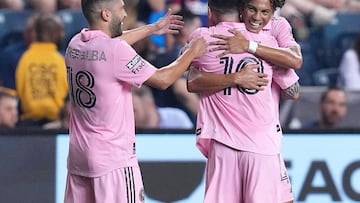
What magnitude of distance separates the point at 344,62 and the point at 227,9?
4.79m

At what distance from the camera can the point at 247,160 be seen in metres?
6.74

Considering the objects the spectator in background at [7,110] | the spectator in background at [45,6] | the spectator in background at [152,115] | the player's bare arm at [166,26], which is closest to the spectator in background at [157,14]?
the spectator in background at [45,6]

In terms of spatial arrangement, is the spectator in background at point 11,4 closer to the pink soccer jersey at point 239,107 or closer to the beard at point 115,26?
the beard at point 115,26

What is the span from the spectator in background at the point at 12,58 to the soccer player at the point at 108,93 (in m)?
4.03

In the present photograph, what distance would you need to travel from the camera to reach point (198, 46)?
21.8 ft

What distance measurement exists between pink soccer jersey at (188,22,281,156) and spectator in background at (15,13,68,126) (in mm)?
3643

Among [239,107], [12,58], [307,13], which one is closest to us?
[239,107]

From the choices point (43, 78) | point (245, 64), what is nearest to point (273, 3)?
point (245, 64)

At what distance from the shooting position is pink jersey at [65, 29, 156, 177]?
261 inches

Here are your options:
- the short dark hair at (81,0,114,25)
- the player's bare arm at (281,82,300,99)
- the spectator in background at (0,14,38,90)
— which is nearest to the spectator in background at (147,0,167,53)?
the spectator in background at (0,14,38,90)

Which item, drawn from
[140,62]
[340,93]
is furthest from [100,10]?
[340,93]

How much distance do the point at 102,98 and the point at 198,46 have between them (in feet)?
2.07

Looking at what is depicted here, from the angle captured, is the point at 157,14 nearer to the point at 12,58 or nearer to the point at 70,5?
the point at 70,5

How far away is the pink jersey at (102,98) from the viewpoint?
6633mm
